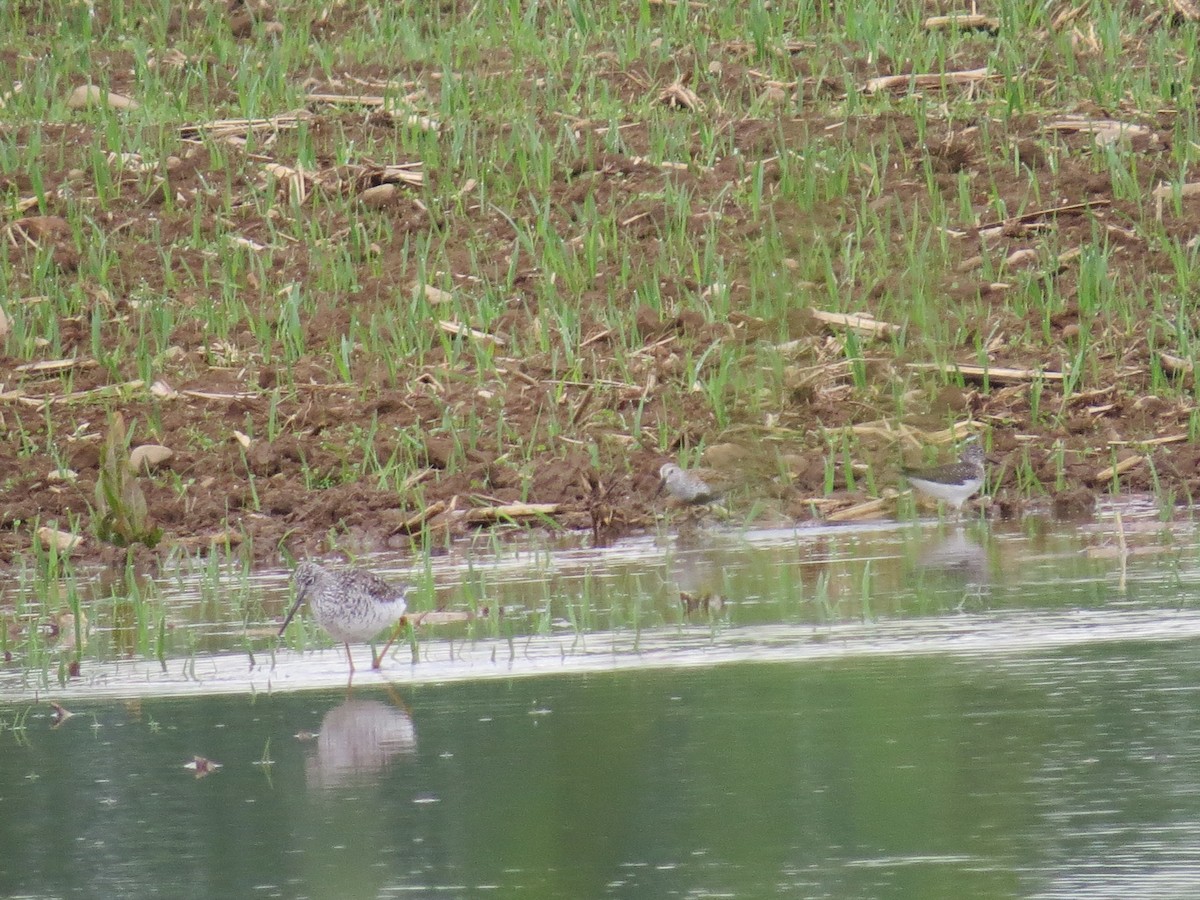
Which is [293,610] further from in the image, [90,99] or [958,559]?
[90,99]

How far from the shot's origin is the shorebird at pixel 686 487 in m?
11.6

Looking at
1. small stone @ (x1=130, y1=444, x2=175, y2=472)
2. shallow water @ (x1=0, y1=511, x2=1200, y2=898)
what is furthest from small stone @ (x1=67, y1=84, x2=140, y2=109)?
shallow water @ (x1=0, y1=511, x2=1200, y2=898)

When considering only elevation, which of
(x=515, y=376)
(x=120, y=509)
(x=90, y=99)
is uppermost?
(x=90, y=99)

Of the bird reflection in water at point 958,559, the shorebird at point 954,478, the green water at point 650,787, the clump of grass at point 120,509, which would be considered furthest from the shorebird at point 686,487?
the green water at point 650,787

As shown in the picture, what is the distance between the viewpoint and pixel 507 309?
48.5ft

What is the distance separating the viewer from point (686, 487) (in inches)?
456

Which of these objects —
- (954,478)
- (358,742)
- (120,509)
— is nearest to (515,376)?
(120,509)

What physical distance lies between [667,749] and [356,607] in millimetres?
2189

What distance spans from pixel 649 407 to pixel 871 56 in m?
6.52

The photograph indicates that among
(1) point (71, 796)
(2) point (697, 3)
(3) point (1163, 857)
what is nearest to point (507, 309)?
(2) point (697, 3)

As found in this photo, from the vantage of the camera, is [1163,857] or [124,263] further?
[124,263]

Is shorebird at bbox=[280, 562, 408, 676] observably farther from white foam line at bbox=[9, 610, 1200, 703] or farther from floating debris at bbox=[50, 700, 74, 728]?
floating debris at bbox=[50, 700, 74, 728]

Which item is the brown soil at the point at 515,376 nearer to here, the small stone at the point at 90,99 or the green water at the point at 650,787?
the small stone at the point at 90,99

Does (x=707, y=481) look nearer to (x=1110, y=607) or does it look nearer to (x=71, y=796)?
(x=1110, y=607)
